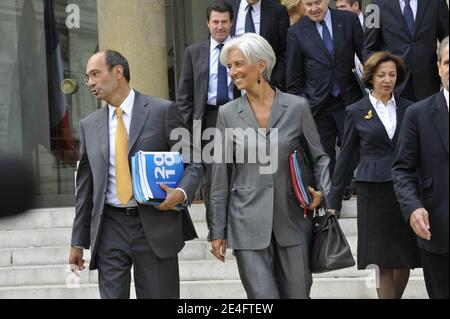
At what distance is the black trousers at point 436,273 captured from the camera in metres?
4.18

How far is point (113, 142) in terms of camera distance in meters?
5.16

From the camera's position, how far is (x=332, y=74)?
799cm

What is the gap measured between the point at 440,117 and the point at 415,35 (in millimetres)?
3576

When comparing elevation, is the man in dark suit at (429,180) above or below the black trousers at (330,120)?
below

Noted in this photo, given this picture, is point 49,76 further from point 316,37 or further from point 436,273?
point 436,273

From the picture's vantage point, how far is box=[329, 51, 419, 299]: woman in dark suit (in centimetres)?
629

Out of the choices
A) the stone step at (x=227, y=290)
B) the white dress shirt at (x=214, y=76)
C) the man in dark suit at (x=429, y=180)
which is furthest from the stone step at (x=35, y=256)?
the man in dark suit at (x=429, y=180)

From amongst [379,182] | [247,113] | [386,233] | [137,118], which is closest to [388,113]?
[379,182]

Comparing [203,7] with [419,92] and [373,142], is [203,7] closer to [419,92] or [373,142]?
[419,92]

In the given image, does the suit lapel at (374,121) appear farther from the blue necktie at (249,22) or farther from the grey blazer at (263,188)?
the blue necktie at (249,22)

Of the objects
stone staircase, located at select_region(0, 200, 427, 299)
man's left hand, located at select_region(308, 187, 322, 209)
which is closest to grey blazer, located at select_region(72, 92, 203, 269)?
man's left hand, located at select_region(308, 187, 322, 209)

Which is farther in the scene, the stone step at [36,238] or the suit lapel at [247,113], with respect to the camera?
the stone step at [36,238]

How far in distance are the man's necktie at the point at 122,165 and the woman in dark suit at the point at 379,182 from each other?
68.3 inches

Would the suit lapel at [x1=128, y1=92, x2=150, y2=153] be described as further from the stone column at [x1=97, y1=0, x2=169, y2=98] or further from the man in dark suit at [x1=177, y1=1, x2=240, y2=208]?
the stone column at [x1=97, y1=0, x2=169, y2=98]
